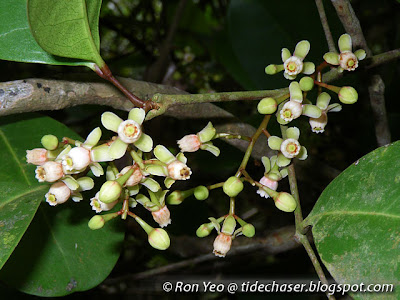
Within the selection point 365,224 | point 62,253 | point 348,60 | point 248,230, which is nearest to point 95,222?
point 248,230

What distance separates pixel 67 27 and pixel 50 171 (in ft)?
0.94

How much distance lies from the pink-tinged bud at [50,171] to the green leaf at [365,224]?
538 mm

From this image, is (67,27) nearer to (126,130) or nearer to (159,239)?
(126,130)

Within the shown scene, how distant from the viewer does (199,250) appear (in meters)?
2.06

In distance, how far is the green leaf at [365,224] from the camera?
788mm

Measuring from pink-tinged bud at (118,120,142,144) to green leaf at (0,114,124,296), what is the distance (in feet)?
1.76

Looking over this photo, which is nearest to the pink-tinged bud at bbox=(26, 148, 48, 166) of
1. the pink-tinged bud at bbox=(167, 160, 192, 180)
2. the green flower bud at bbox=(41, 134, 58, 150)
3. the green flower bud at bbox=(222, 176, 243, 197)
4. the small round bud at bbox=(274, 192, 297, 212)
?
the green flower bud at bbox=(41, 134, 58, 150)

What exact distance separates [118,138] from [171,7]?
2388 millimetres

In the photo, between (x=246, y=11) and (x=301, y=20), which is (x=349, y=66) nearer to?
(x=301, y=20)

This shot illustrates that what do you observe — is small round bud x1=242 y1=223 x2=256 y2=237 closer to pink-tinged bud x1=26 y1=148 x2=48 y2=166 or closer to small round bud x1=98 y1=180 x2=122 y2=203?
small round bud x1=98 y1=180 x2=122 y2=203

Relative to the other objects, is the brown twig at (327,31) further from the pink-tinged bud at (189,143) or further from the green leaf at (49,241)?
the green leaf at (49,241)

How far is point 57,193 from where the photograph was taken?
0.89 m

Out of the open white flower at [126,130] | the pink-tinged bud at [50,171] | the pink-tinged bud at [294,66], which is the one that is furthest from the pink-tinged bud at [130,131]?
the pink-tinged bud at [294,66]

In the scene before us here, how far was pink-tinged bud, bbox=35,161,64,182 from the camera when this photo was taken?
834 millimetres
